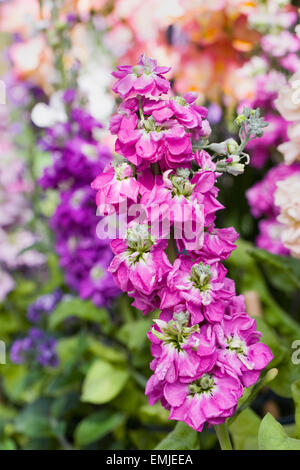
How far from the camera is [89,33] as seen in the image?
36.3 inches

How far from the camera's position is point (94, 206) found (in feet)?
2.40

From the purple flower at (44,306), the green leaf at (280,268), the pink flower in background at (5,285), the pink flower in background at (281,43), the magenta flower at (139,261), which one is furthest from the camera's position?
the pink flower in background at (5,285)

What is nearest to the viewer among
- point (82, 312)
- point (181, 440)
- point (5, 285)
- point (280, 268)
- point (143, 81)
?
point (143, 81)

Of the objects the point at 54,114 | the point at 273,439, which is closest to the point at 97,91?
the point at 54,114

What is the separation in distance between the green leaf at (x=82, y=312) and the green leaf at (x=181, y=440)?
12.6 inches

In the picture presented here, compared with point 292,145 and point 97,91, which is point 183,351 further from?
point 97,91

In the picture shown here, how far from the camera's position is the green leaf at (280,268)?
63cm

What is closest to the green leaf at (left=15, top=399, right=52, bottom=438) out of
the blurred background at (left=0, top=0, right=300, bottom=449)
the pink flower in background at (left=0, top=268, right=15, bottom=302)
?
the blurred background at (left=0, top=0, right=300, bottom=449)

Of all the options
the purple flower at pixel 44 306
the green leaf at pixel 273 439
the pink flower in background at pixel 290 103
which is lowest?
the purple flower at pixel 44 306

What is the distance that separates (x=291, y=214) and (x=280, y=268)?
0.48ft

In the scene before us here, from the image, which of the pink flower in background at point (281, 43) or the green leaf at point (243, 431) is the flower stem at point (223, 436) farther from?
the pink flower in background at point (281, 43)

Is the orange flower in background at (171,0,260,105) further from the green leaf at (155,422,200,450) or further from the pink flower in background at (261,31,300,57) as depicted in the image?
the green leaf at (155,422,200,450)

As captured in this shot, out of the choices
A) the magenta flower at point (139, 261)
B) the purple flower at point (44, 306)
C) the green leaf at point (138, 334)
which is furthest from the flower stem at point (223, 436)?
the purple flower at point (44, 306)
